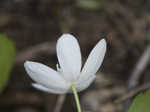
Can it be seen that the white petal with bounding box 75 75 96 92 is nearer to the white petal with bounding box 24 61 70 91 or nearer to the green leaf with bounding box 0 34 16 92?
the white petal with bounding box 24 61 70 91

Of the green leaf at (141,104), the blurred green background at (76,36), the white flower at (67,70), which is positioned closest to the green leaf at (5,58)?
the blurred green background at (76,36)

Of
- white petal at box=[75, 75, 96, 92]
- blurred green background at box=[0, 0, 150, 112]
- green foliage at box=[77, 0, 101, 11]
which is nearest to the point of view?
white petal at box=[75, 75, 96, 92]

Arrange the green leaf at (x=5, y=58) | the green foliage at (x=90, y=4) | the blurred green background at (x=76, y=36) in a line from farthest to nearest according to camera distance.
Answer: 1. the green foliage at (x=90, y=4)
2. the blurred green background at (x=76, y=36)
3. the green leaf at (x=5, y=58)

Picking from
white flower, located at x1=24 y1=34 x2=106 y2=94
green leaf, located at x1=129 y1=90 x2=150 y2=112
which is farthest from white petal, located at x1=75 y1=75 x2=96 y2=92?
green leaf, located at x1=129 y1=90 x2=150 y2=112

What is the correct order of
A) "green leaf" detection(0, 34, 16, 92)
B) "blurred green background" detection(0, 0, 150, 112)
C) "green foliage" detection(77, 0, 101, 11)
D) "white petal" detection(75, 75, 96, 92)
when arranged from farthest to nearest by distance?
"green foliage" detection(77, 0, 101, 11)
"blurred green background" detection(0, 0, 150, 112)
"green leaf" detection(0, 34, 16, 92)
"white petal" detection(75, 75, 96, 92)

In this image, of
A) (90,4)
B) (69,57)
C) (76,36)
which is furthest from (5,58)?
(90,4)

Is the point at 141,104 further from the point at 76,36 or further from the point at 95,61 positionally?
the point at 76,36

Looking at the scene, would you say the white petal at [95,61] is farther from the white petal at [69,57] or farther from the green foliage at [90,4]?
the green foliage at [90,4]

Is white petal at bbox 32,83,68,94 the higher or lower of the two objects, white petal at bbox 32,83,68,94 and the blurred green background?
the lower
